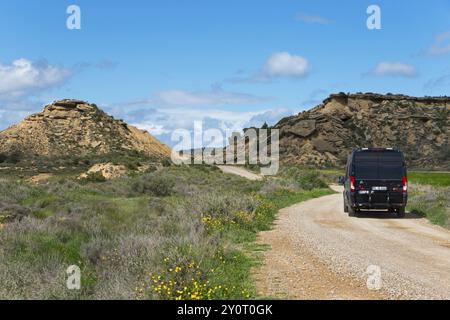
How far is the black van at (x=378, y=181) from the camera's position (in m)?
19.9

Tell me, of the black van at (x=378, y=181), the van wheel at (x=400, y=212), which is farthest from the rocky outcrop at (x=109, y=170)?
the van wheel at (x=400, y=212)

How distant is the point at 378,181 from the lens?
1991 centimetres

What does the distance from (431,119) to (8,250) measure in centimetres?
9956

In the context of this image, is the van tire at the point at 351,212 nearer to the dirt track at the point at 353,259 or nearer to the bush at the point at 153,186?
the dirt track at the point at 353,259

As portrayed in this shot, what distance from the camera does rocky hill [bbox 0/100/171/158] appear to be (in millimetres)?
83625

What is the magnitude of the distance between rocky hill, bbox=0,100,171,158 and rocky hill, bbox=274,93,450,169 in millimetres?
27480

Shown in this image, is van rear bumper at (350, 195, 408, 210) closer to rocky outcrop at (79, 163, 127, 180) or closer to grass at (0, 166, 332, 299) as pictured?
grass at (0, 166, 332, 299)

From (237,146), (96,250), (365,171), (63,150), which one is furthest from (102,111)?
(96,250)

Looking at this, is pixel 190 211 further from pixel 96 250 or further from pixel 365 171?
pixel 365 171

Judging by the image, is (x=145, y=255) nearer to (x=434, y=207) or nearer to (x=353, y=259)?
(x=353, y=259)

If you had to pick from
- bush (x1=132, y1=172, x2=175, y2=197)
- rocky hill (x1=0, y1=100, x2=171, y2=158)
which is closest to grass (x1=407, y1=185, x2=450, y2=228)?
bush (x1=132, y1=172, x2=175, y2=197)

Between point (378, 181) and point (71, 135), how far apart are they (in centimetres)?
7620

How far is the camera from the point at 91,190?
112 ft

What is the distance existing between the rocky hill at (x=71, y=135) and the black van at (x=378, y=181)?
68615mm
